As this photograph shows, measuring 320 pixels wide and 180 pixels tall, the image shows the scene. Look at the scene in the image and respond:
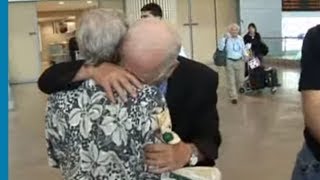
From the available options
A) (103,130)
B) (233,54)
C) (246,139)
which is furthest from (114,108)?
(233,54)

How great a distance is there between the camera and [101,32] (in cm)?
183

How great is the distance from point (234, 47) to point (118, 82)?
395 inches

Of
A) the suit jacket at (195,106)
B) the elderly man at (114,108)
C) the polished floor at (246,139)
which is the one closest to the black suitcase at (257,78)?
the polished floor at (246,139)

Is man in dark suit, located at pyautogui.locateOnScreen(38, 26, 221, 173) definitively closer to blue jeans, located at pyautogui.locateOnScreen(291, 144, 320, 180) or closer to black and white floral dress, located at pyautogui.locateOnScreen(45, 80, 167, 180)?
black and white floral dress, located at pyautogui.locateOnScreen(45, 80, 167, 180)

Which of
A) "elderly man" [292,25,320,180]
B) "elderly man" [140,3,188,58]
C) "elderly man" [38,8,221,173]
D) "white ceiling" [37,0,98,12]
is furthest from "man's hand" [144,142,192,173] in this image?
"white ceiling" [37,0,98,12]

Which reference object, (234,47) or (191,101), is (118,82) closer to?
(191,101)

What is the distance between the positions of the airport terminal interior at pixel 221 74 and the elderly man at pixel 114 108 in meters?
0.14

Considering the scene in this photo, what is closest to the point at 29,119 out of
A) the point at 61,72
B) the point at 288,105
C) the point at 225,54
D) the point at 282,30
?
the point at 225,54

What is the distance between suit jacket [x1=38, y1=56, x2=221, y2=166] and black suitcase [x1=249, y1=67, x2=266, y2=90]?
1106 cm

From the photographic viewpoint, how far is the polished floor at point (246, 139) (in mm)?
6797

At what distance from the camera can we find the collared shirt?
11758 mm

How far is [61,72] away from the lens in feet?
6.87

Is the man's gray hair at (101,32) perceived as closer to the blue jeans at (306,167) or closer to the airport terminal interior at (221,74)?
the airport terminal interior at (221,74)

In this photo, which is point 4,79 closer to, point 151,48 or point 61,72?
point 151,48
